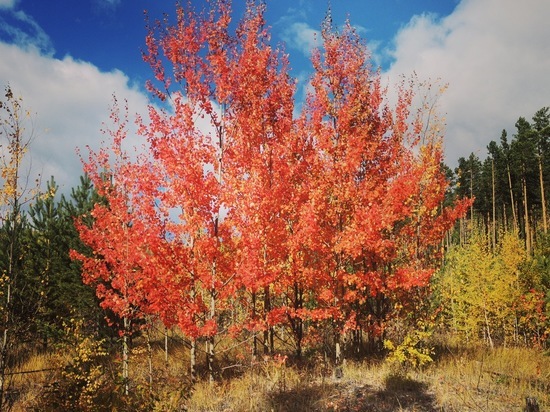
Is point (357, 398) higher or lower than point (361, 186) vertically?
lower

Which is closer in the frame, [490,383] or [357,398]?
[357,398]

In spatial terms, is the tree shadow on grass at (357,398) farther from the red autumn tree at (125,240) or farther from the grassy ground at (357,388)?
the red autumn tree at (125,240)

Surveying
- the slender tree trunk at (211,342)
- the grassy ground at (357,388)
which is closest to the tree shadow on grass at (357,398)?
the grassy ground at (357,388)

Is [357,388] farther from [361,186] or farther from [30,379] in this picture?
[30,379]

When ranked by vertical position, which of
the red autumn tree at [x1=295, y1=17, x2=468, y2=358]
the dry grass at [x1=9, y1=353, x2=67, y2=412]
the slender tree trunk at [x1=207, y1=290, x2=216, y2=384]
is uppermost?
the red autumn tree at [x1=295, y1=17, x2=468, y2=358]

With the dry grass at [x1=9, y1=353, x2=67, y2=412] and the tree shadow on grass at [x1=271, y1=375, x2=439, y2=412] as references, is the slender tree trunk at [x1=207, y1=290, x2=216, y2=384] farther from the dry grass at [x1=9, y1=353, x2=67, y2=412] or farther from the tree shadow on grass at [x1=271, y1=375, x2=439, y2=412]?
the dry grass at [x1=9, y1=353, x2=67, y2=412]

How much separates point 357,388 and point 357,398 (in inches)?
32.2

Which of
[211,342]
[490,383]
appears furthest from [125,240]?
[490,383]

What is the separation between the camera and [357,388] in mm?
9297

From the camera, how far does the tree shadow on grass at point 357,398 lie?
311 inches

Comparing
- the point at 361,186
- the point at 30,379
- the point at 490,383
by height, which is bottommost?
the point at 30,379

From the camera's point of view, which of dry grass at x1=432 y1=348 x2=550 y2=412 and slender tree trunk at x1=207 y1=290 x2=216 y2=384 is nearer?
dry grass at x1=432 y1=348 x2=550 y2=412

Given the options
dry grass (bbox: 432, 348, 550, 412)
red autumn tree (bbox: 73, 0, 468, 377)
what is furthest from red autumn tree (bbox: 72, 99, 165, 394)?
dry grass (bbox: 432, 348, 550, 412)

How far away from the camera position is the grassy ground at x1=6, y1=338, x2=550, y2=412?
26.2 ft
